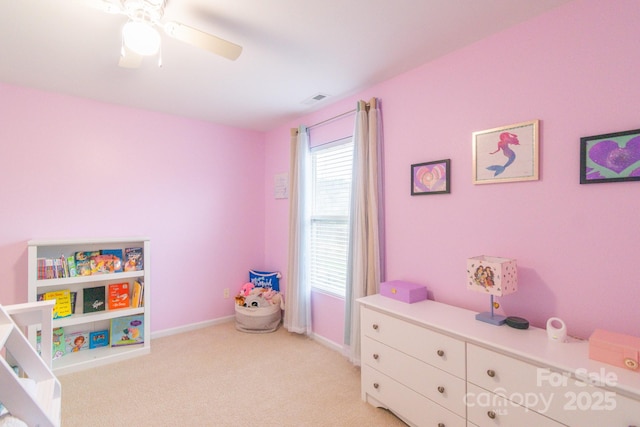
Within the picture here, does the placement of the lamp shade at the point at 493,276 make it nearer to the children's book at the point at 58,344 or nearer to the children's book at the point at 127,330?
the children's book at the point at 127,330

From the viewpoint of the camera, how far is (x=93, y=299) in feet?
9.20

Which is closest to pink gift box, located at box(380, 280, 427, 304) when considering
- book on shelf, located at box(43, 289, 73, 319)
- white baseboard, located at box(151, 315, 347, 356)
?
white baseboard, located at box(151, 315, 347, 356)

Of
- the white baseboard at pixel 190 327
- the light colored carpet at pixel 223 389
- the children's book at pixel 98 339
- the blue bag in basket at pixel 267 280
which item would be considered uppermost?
the blue bag in basket at pixel 267 280

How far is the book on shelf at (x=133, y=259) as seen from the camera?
2.92 metres

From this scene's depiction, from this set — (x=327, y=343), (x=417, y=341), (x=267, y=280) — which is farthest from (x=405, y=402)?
(x=267, y=280)

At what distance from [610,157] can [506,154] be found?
460 mm

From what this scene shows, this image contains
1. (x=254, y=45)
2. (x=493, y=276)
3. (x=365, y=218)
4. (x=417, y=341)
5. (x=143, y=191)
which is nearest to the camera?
(x=493, y=276)

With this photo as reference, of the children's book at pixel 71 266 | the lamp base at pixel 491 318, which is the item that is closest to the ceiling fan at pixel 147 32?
the children's book at pixel 71 266

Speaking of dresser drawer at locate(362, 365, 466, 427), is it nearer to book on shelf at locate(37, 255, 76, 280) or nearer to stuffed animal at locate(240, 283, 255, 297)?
stuffed animal at locate(240, 283, 255, 297)

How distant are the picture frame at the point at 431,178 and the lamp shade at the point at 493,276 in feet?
1.96

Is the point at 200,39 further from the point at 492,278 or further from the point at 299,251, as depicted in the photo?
the point at 299,251

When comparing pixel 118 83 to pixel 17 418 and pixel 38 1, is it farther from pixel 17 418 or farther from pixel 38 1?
pixel 17 418

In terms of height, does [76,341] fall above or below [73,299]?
below

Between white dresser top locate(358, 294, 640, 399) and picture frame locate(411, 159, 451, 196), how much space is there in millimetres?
798
